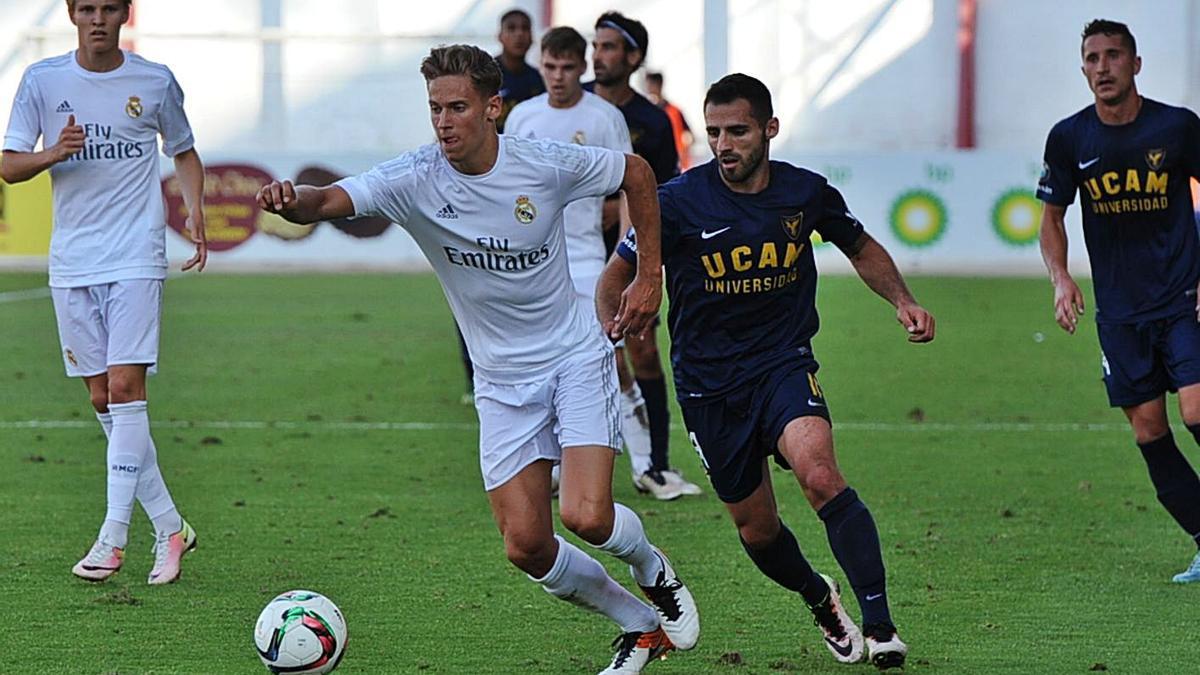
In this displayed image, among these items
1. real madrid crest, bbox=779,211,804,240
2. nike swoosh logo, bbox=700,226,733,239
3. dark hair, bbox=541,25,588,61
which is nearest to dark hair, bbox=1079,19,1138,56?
real madrid crest, bbox=779,211,804,240

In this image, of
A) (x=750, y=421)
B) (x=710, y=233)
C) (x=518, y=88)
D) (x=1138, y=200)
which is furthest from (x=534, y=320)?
(x=518, y=88)

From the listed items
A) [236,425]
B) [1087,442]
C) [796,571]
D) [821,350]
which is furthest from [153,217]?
[821,350]

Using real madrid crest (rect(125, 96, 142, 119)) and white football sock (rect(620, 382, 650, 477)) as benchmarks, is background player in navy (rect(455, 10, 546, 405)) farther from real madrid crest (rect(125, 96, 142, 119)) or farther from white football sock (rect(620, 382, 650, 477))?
real madrid crest (rect(125, 96, 142, 119))

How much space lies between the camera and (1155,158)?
6.88 meters

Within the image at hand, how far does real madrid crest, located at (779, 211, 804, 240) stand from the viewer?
18.9 feet

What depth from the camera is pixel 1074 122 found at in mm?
7125

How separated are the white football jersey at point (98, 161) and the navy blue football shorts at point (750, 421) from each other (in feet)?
8.05

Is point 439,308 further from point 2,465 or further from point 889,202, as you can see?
point 2,465

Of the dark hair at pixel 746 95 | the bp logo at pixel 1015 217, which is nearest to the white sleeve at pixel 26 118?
the dark hair at pixel 746 95

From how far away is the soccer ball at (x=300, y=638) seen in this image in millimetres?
5129

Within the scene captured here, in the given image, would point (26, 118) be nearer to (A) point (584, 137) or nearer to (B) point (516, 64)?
(A) point (584, 137)

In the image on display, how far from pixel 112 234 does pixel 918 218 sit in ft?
58.8

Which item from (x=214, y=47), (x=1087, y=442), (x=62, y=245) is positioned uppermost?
(x=214, y=47)

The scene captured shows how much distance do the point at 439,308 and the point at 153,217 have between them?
1191 cm
